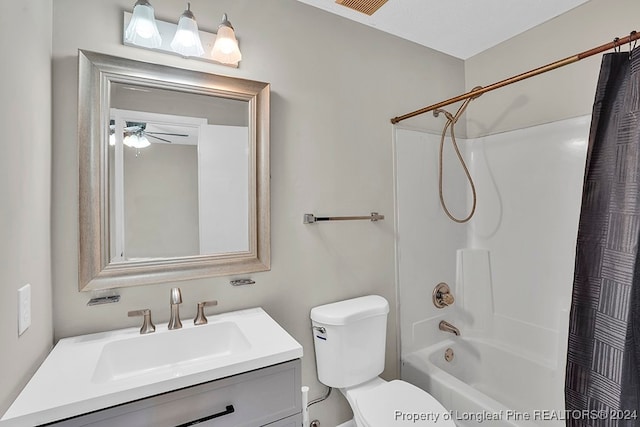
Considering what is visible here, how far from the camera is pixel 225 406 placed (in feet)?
3.33

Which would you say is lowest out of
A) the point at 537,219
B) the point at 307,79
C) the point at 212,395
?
the point at 212,395

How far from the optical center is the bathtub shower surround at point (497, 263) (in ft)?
6.24

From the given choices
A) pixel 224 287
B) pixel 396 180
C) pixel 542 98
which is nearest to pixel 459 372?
pixel 396 180

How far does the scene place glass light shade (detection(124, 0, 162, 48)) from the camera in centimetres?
123

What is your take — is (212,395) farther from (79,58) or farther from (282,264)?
(79,58)

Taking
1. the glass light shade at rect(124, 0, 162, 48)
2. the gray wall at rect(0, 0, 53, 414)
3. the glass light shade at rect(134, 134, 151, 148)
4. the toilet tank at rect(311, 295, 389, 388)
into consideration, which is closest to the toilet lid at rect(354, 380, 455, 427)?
the toilet tank at rect(311, 295, 389, 388)

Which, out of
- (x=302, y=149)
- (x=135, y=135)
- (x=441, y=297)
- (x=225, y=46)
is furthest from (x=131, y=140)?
(x=441, y=297)

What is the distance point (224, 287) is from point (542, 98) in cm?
222

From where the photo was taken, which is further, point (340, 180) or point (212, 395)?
point (340, 180)

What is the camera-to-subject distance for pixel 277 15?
64.5 inches

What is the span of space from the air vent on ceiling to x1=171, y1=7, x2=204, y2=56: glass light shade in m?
0.81

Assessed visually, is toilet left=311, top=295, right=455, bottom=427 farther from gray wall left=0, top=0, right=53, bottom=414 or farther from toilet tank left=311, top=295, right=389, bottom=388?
gray wall left=0, top=0, right=53, bottom=414

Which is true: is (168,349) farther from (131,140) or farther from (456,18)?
(456,18)

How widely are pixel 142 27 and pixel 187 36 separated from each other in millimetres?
164
